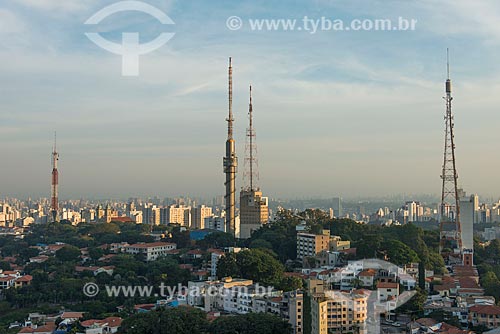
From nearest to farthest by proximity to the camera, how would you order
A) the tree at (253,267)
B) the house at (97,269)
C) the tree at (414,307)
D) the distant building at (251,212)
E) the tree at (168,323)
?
the tree at (168,323)
the tree at (414,307)
the tree at (253,267)
the house at (97,269)
the distant building at (251,212)

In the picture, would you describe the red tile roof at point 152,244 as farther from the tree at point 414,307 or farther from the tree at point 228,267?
the tree at point 414,307

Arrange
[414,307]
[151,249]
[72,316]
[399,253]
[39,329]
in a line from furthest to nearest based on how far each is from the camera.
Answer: [151,249]
[399,253]
[72,316]
[39,329]
[414,307]

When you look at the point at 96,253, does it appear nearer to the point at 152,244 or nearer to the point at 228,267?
the point at 152,244

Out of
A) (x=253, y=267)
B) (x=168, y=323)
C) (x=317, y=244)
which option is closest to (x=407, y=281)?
(x=253, y=267)

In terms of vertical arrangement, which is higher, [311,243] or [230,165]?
[230,165]

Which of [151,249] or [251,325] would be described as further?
[151,249]

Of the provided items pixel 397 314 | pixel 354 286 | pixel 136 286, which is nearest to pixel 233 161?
pixel 136 286

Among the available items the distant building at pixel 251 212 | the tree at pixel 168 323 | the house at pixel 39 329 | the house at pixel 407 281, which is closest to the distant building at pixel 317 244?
the house at pixel 407 281
